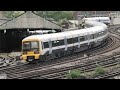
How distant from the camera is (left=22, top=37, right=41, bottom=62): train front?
13.4 meters

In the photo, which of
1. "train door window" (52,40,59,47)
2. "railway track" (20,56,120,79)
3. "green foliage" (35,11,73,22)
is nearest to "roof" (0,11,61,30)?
"train door window" (52,40,59,47)

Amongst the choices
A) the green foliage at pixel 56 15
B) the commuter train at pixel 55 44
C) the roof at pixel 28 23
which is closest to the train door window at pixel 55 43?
the commuter train at pixel 55 44

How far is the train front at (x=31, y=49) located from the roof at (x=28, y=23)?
362cm

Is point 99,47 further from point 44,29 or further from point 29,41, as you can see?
point 29,41

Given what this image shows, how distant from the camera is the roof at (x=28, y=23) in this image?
56.0 ft

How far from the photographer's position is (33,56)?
43.9 ft

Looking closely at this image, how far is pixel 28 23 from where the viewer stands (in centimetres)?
1756

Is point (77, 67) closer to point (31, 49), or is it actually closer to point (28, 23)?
point (31, 49)

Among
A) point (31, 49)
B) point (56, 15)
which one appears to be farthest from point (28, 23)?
point (56, 15)

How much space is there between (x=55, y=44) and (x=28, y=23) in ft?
13.2

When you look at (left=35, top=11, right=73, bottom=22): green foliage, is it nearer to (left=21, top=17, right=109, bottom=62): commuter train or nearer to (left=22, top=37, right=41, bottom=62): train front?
(left=21, top=17, right=109, bottom=62): commuter train

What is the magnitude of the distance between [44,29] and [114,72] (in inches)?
305

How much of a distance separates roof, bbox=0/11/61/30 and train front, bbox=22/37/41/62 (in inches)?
142
